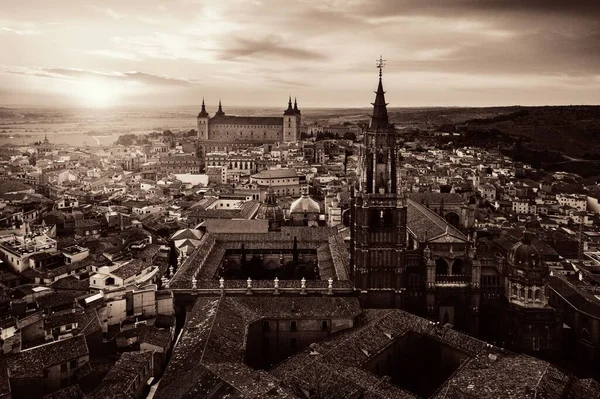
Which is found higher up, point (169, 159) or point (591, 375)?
point (169, 159)

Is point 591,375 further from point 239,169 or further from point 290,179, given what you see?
point 239,169

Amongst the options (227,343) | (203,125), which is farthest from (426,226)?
(203,125)

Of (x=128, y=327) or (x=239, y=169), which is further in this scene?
(x=239, y=169)

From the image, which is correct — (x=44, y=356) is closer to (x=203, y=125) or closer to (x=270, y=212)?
(x=270, y=212)

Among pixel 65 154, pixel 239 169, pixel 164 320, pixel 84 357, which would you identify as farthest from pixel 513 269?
pixel 65 154

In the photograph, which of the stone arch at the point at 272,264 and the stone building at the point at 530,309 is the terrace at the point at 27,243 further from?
the stone building at the point at 530,309

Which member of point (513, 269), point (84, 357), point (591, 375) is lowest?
point (591, 375)
